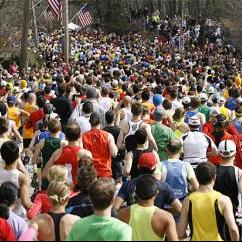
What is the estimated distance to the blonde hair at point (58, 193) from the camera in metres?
5.85

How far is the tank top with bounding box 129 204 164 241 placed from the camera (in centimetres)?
546

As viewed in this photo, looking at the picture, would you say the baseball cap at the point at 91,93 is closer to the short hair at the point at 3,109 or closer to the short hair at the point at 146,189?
the short hair at the point at 3,109

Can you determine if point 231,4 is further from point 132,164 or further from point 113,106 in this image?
point 132,164

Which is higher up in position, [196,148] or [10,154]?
[10,154]

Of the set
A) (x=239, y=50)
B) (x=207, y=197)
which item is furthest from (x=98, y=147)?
(x=239, y=50)

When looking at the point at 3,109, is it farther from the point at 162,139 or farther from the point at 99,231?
the point at 99,231

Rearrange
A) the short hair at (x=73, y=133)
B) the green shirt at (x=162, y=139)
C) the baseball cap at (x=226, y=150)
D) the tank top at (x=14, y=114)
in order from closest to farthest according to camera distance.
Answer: the baseball cap at (x=226, y=150), the short hair at (x=73, y=133), the green shirt at (x=162, y=139), the tank top at (x=14, y=114)

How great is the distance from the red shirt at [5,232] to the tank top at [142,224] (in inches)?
41.6

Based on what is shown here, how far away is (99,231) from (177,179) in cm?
287

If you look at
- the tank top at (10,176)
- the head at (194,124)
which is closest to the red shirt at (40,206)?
the tank top at (10,176)

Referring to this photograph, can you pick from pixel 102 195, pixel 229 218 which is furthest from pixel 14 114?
pixel 102 195

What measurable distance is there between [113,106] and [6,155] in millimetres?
6040

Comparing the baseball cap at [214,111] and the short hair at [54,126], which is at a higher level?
the short hair at [54,126]

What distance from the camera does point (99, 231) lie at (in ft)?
15.6
